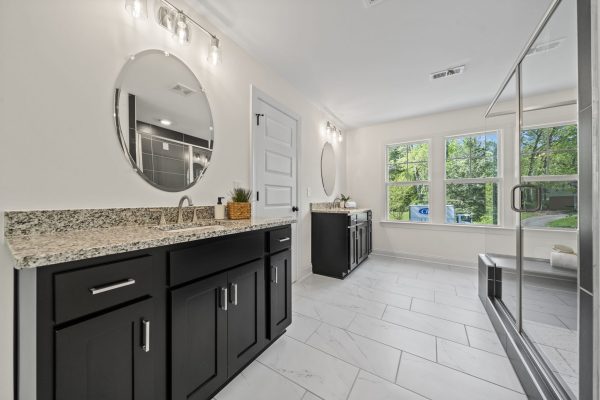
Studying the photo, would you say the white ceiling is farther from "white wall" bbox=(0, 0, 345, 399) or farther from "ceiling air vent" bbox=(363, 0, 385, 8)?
"white wall" bbox=(0, 0, 345, 399)

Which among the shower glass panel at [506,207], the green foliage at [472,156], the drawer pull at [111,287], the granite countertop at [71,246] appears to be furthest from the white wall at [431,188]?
the drawer pull at [111,287]

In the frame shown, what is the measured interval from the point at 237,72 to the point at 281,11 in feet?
2.13

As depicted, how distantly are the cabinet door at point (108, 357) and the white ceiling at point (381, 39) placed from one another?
213cm

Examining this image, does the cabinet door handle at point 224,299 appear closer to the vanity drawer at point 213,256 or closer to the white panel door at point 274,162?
the vanity drawer at point 213,256

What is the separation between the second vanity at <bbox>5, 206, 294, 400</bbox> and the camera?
70 cm

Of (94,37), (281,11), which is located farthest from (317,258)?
(94,37)

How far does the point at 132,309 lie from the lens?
2.88 feet

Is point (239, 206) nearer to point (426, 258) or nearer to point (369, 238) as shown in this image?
point (369, 238)

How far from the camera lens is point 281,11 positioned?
1769 millimetres

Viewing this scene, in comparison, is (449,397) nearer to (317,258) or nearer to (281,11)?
(317,258)

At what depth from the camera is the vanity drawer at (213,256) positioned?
3.40 feet

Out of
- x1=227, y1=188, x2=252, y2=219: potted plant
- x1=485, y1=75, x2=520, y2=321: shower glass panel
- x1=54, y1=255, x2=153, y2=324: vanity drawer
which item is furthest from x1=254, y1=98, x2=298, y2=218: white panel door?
x1=485, y1=75, x2=520, y2=321: shower glass panel

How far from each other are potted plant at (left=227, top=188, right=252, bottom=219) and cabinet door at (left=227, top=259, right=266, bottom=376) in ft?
1.76

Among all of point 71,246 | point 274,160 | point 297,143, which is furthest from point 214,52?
point 71,246
